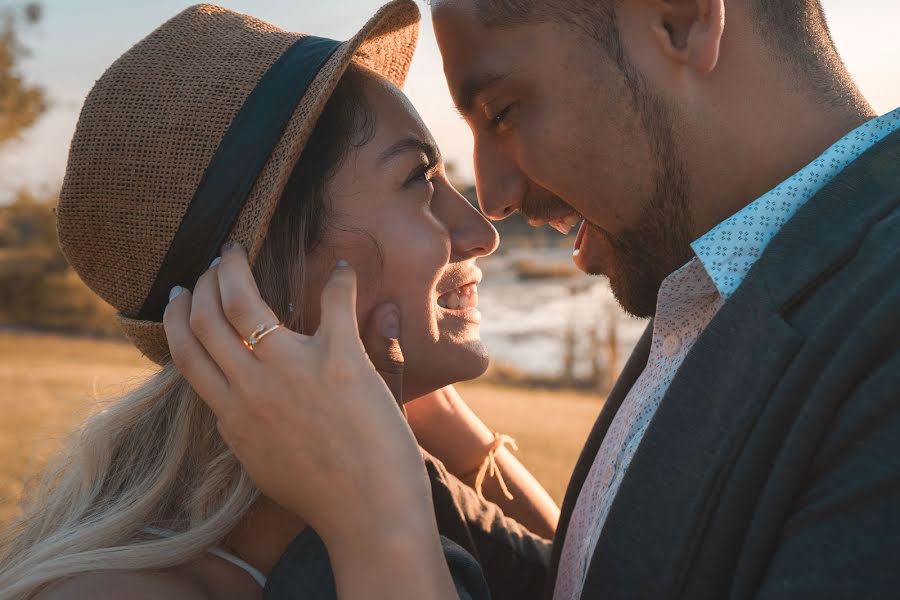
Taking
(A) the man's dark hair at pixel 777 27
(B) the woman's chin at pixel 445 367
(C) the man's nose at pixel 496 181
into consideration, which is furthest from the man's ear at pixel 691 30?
(B) the woman's chin at pixel 445 367

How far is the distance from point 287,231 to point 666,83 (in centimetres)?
107

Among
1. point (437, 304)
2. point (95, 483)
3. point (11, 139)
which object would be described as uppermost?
point (437, 304)

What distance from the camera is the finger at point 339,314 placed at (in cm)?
172

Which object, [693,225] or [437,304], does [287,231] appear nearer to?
[437,304]

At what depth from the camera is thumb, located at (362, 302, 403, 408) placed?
7.40ft

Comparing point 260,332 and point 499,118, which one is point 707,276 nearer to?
point 499,118

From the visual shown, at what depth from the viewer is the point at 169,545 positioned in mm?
1990

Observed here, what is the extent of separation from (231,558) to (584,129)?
1462 millimetres

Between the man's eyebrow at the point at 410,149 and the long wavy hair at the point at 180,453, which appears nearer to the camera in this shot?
the long wavy hair at the point at 180,453

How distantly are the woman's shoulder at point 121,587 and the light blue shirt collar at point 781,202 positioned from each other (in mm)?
1381

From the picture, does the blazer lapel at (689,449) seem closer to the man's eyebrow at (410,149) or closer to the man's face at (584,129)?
the man's face at (584,129)

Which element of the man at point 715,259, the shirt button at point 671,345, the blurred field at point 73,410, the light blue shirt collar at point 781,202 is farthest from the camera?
the blurred field at point 73,410

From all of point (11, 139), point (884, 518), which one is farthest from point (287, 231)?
point (11, 139)

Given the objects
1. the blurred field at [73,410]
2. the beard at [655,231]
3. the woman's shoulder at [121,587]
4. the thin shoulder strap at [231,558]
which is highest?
the beard at [655,231]
